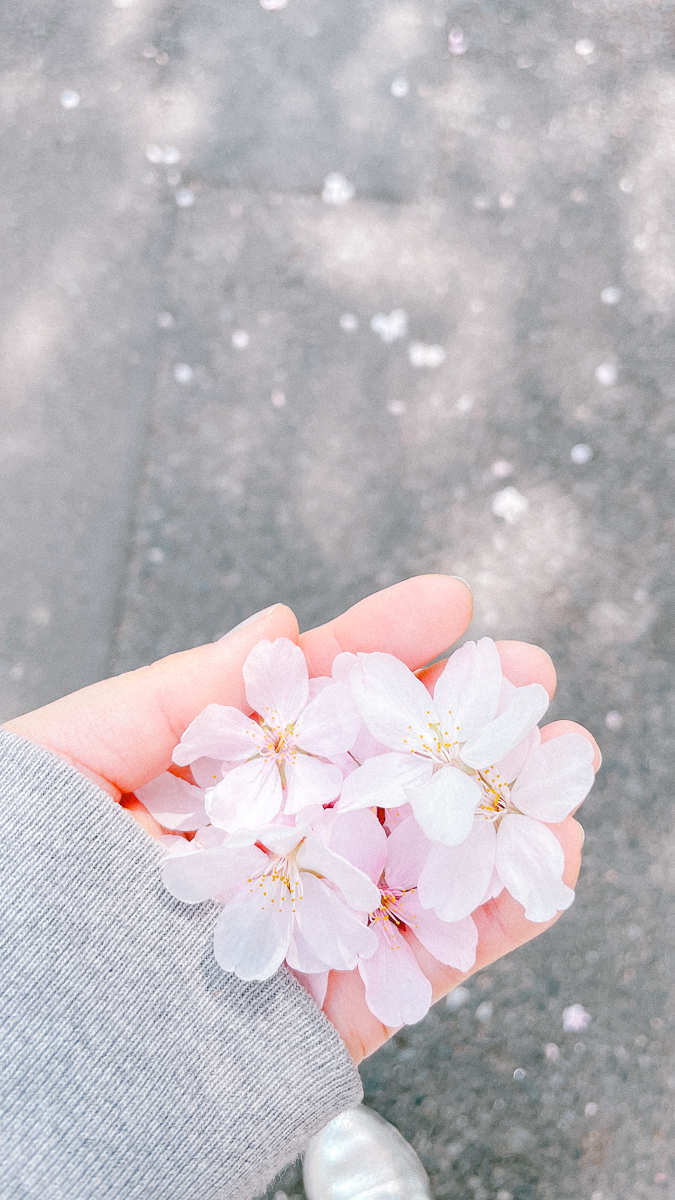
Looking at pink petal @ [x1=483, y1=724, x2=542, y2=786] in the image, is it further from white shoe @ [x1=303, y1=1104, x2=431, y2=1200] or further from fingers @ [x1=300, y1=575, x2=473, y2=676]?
white shoe @ [x1=303, y1=1104, x2=431, y2=1200]

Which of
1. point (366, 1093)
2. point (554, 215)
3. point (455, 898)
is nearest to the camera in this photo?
point (455, 898)

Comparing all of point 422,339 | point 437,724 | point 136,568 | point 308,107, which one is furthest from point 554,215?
point 437,724

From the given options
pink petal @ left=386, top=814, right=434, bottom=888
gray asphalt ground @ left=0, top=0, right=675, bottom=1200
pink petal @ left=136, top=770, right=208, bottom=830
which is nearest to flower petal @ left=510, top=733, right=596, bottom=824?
pink petal @ left=386, top=814, right=434, bottom=888

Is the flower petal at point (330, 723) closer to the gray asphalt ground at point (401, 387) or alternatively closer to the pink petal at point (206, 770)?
the pink petal at point (206, 770)

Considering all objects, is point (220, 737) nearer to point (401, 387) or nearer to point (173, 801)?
point (173, 801)

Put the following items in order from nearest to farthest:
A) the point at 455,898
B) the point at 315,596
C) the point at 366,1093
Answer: the point at 455,898
the point at 366,1093
the point at 315,596

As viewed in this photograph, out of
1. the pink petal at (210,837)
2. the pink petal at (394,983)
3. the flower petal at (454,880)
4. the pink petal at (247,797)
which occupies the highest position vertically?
the flower petal at (454,880)

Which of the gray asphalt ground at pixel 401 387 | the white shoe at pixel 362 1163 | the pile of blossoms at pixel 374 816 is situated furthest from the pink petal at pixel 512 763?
the white shoe at pixel 362 1163

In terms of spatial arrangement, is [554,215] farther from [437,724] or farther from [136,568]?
[437,724]
